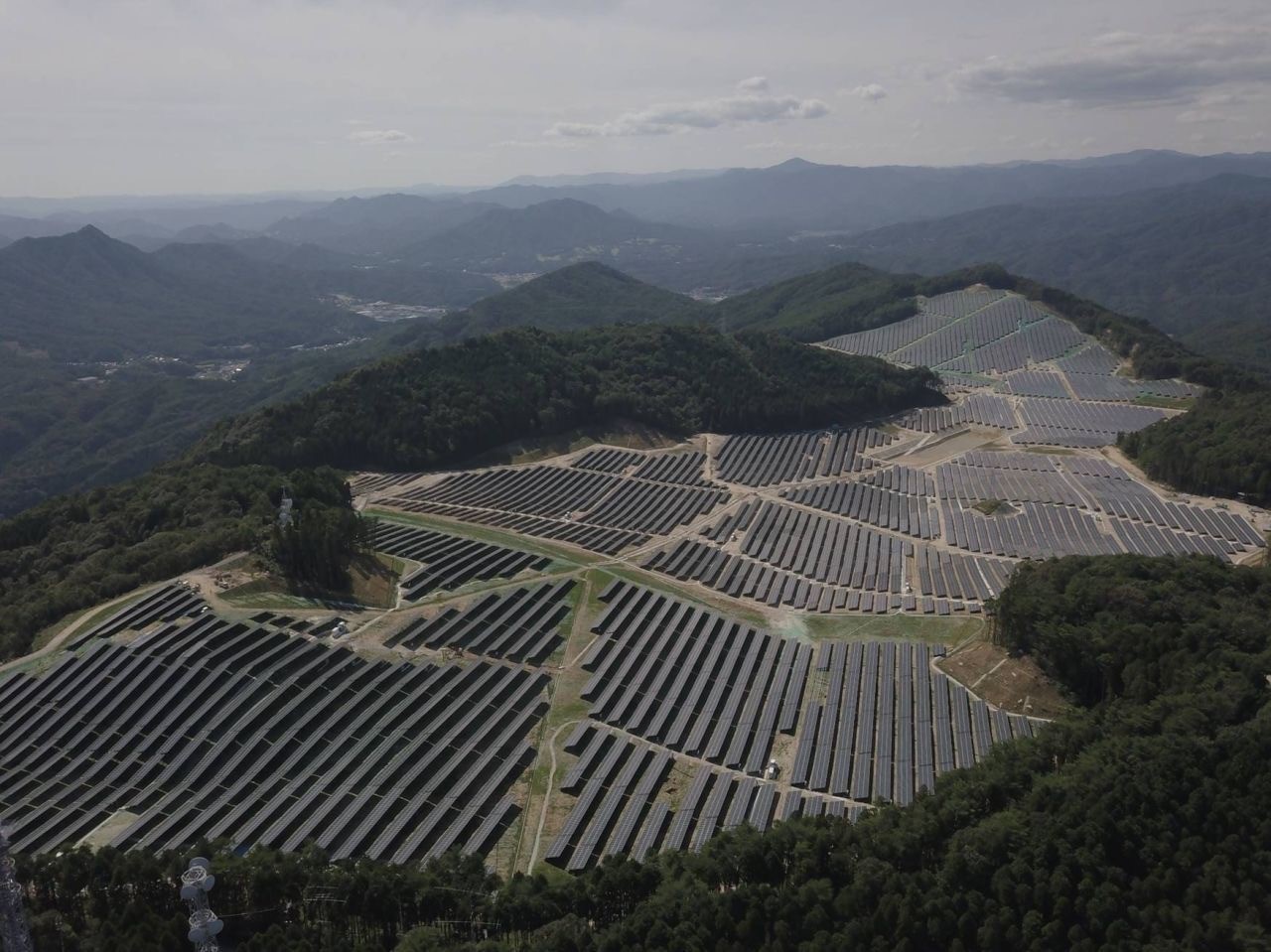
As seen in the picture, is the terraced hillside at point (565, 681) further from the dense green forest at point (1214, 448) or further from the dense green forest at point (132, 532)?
the dense green forest at point (132, 532)

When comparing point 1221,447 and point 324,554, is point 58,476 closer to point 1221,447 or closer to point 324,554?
point 324,554

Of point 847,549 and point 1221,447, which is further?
point 1221,447

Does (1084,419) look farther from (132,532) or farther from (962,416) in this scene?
(132,532)

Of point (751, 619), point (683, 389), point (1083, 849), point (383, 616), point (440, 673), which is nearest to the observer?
point (1083, 849)

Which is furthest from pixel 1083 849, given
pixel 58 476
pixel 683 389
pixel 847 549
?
pixel 58 476

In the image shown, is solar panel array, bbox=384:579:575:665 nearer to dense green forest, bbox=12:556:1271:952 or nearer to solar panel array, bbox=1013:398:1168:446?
dense green forest, bbox=12:556:1271:952

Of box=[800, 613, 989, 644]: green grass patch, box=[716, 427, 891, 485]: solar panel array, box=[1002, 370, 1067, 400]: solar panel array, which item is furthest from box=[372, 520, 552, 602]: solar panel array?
box=[1002, 370, 1067, 400]: solar panel array

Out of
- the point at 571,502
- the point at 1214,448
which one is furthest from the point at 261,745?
the point at 1214,448
